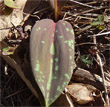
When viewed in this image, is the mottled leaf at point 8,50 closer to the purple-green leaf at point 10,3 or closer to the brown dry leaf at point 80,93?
the purple-green leaf at point 10,3

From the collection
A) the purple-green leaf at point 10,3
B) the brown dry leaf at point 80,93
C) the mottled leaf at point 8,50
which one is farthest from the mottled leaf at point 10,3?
the brown dry leaf at point 80,93

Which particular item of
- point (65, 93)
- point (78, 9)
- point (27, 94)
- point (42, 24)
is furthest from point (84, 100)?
point (78, 9)

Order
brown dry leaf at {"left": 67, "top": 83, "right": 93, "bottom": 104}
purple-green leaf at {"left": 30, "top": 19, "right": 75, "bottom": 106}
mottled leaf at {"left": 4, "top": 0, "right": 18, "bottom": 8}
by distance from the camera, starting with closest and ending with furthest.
→ purple-green leaf at {"left": 30, "top": 19, "right": 75, "bottom": 106}, brown dry leaf at {"left": 67, "top": 83, "right": 93, "bottom": 104}, mottled leaf at {"left": 4, "top": 0, "right": 18, "bottom": 8}

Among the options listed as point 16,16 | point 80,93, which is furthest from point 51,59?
point 16,16

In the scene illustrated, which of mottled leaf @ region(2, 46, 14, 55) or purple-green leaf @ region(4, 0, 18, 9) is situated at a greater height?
purple-green leaf @ region(4, 0, 18, 9)

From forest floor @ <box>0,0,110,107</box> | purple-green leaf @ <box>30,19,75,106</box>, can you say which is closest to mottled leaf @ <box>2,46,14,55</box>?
forest floor @ <box>0,0,110,107</box>

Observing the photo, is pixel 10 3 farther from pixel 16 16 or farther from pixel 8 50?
pixel 8 50

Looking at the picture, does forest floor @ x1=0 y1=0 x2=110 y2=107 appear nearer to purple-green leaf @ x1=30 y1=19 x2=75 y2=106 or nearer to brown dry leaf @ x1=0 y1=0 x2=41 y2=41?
brown dry leaf @ x1=0 y1=0 x2=41 y2=41
